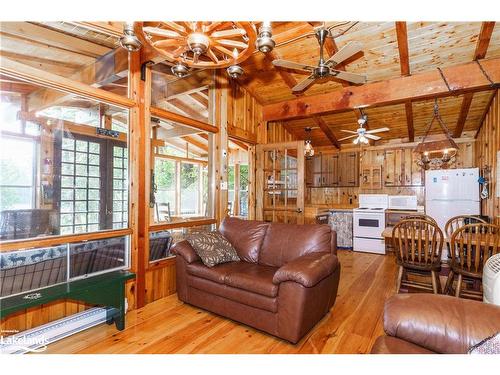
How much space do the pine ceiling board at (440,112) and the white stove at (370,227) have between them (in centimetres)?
167

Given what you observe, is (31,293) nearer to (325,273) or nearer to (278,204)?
(325,273)

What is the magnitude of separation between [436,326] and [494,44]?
11.9ft

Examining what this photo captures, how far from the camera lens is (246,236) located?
306 cm

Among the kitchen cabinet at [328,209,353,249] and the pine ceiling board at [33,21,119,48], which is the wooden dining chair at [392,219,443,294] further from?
the pine ceiling board at [33,21,119,48]

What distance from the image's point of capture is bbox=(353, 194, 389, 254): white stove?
545 cm

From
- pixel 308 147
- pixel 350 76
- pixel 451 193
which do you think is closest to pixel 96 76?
pixel 350 76

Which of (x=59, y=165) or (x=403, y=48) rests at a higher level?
(x=403, y=48)

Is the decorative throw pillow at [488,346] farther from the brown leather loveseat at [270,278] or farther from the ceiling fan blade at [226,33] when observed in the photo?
the ceiling fan blade at [226,33]

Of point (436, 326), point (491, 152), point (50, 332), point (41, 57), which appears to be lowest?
point (50, 332)

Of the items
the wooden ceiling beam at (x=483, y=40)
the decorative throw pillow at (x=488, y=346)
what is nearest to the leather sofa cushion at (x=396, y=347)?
the decorative throw pillow at (x=488, y=346)

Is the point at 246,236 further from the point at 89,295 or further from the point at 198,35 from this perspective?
the point at 198,35

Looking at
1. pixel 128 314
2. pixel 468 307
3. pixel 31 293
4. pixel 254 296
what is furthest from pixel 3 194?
pixel 468 307

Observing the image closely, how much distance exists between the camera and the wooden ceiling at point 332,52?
241cm

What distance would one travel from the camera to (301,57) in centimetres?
372
